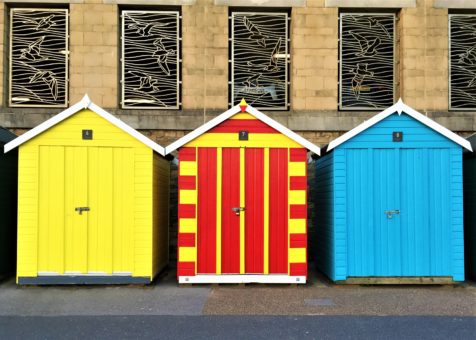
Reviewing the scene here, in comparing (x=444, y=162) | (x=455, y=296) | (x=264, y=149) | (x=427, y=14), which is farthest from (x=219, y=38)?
(x=455, y=296)

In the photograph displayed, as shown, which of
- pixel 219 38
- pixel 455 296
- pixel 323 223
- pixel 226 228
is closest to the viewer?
pixel 455 296

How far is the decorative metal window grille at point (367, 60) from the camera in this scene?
11.5 metres

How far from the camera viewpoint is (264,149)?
8383 millimetres

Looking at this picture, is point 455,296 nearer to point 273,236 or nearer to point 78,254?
point 273,236

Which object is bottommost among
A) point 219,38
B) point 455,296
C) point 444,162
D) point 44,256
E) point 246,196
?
point 455,296

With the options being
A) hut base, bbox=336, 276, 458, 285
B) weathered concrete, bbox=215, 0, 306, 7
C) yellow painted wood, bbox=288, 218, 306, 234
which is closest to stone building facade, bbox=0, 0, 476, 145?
weathered concrete, bbox=215, 0, 306, 7

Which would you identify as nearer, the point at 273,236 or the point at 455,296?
the point at 455,296

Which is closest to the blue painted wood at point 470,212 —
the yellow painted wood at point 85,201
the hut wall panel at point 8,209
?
the yellow painted wood at point 85,201

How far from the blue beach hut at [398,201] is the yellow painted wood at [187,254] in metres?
2.26

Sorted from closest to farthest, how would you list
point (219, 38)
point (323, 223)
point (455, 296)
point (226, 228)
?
point (455, 296)
point (226, 228)
point (323, 223)
point (219, 38)

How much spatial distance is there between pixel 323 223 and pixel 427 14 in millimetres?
5424

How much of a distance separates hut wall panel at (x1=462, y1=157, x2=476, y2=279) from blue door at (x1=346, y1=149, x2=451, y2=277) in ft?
2.82

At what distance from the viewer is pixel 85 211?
8234 millimetres

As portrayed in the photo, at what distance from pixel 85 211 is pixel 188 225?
164cm
